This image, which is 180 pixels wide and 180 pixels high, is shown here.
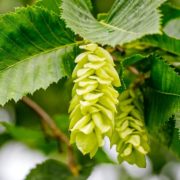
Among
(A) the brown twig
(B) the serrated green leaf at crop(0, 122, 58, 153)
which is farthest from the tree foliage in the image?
(B) the serrated green leaf at crop(0, 122, 58, 153)

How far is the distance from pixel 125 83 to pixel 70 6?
30 cm

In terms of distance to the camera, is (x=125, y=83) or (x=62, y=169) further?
(x=62, y=169)

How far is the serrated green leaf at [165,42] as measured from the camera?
1757 millimetres

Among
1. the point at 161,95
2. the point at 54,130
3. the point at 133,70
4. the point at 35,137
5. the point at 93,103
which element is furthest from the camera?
the point at 35,137

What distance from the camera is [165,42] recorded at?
1771 mm

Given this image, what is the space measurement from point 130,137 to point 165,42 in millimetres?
360

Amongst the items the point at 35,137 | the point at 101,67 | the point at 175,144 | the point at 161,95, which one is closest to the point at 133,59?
the point at 161,95

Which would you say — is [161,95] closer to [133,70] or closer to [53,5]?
[133,70]

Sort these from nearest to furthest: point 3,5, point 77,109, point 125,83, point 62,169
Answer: point 77,109, point 125,83, point 62,169, point 3,5

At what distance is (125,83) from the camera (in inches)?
67.6

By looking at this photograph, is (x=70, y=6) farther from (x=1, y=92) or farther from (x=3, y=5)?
(x=3, y=5)

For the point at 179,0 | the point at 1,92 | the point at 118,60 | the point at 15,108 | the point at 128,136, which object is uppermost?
the point at 179,0

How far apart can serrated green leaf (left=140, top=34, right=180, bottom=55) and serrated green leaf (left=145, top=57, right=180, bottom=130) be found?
0.14m

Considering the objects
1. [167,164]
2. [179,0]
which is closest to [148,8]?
[179,0]
